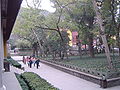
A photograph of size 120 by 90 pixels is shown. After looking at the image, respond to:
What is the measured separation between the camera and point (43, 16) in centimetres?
2989

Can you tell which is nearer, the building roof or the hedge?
the building roof

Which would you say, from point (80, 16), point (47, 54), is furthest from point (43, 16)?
point (47, 54)

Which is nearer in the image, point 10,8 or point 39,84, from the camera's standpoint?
point 39,84

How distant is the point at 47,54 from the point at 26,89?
3682 cm

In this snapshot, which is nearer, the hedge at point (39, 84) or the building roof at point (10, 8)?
the building roof at point (10, 8)

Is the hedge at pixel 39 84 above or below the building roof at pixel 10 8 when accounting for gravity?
below

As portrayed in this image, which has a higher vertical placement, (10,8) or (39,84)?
(10,8)

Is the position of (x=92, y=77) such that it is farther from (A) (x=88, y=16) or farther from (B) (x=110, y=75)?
(A) (x=88, y=16)

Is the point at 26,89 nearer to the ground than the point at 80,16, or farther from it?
nearer to the ground

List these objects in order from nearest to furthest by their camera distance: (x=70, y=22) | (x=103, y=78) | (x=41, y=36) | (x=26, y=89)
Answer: (x=26, y=89), (x=103, y=78), (x=70, y=22), (x=41, y=36)

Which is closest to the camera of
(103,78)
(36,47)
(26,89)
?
(26,89)

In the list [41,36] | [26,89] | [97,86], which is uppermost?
[41,36]

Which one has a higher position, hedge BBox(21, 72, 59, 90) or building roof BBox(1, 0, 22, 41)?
building roof BBox(1, 0, 22, 41)

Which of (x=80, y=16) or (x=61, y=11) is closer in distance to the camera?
(x=61, y=11)
